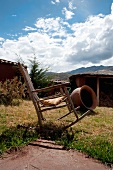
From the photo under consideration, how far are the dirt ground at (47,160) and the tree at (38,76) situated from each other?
8.65 m

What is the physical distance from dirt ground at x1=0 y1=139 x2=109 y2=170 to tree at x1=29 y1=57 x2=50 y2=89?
28.4 ft

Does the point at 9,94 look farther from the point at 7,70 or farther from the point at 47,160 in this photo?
the point at 47,160

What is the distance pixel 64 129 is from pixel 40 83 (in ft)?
26.1

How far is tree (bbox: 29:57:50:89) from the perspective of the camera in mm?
11578

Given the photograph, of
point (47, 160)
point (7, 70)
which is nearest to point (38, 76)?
point (7, 70)

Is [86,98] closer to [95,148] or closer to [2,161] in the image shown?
[95,148]

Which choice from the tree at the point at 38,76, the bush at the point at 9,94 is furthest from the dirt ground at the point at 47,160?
the tree at the point at 38,76

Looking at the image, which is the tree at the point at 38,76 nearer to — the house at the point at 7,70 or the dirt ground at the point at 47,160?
the house at the point at 7,70

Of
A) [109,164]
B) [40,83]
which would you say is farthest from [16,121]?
[40,83]

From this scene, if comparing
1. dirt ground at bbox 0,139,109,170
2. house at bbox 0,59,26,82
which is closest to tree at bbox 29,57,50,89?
house at bbox 0,59,26,82

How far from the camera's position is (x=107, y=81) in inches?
516

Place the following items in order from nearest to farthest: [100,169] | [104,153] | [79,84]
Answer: [100,169] < [104,153] < [79,84]

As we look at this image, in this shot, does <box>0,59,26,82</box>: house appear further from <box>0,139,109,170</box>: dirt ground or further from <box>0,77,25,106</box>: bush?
<box>0,139,109,170</box>: dirt ground

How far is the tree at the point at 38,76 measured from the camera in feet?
38.0
